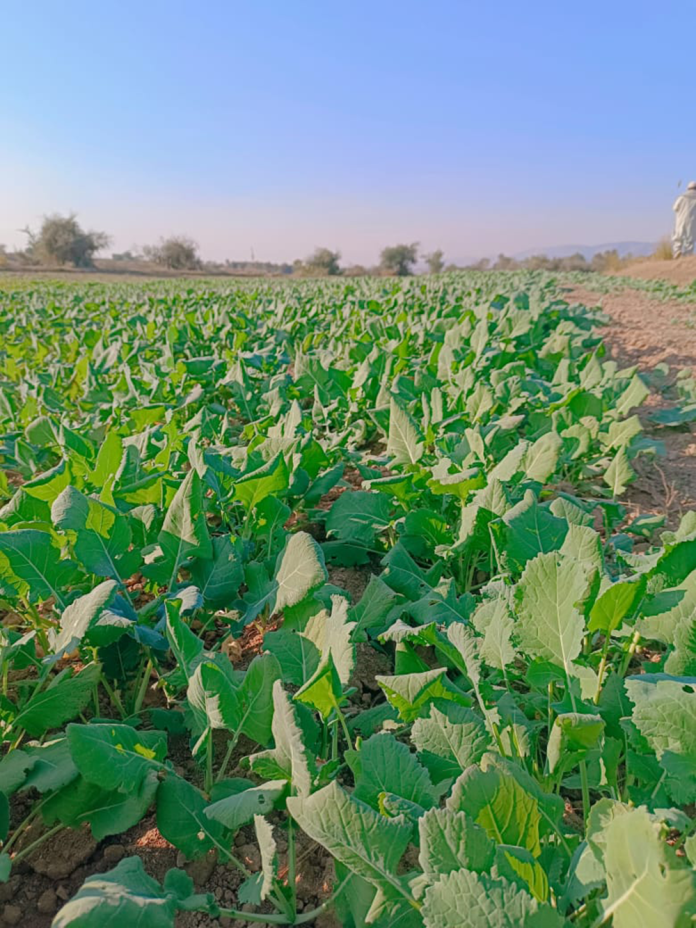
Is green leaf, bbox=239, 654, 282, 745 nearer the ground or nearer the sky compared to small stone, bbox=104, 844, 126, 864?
nearer the sky

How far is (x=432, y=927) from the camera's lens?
74 centimetres

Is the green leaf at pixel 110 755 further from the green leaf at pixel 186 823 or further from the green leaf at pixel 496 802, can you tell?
the green leaf at pixel 496 802

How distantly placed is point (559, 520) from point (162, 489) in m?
1.30

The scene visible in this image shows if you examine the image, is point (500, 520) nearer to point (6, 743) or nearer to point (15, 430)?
point (6, 743)

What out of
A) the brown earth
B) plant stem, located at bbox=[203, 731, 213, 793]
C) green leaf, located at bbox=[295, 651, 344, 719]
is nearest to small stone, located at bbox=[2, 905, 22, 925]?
plant stem, located at bbox=[203, 731, 213, 793]

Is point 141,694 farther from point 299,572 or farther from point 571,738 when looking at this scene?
point 571,738

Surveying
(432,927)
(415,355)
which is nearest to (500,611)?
(432,927)

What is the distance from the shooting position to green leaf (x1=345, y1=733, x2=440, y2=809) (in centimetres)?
104

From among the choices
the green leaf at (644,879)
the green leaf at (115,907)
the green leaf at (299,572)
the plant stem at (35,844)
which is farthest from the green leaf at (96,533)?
the green leaf at (644,879)

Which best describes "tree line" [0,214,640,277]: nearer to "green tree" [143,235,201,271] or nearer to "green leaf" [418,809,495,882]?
"green tree" [143,235,201,271]

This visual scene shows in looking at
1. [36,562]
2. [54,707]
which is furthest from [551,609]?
[36,562]

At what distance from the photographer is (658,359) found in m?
6.57

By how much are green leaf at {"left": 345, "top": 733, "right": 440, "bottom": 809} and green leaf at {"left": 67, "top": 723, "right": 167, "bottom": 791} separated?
45 centimetres

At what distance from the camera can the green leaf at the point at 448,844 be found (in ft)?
2.70
